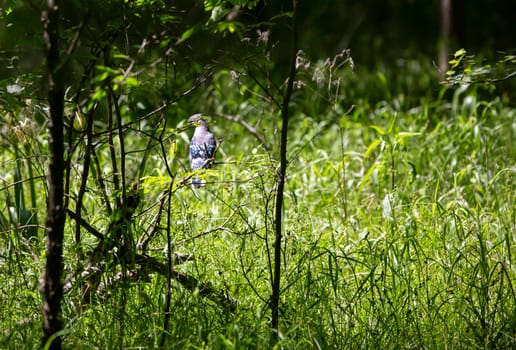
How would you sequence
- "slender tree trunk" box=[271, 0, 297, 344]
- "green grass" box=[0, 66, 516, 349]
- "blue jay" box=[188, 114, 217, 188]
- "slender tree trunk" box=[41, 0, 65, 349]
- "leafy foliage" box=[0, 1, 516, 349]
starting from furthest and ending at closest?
"blue jay" box=[188, 114, 217, 188] < "green grass" box=[0, 66, 516, 349] < "leafy foliage" box=[0, 1, 516, 349] < "slender tree trunk" box=[271, 0, 297, 344] < "slender tree trunk" box=[41, 0, 65, 349]

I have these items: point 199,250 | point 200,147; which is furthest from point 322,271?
point 200,147

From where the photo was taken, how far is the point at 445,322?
258cm

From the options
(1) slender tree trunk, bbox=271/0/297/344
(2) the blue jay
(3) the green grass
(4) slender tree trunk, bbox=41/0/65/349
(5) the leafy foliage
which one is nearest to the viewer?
(4) slender tree trunk, bbox=41/0/65/349

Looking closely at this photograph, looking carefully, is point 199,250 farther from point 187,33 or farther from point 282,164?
point 187,33

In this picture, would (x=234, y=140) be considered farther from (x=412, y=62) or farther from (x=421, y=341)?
(x=412, y=62)

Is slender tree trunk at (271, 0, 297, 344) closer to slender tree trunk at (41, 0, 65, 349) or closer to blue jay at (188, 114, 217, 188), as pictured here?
slender tree trunk at (41, 0, 65, 349)

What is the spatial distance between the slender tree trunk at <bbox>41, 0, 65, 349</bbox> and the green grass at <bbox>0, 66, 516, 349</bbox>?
15 cm

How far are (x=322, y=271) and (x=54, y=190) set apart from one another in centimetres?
142

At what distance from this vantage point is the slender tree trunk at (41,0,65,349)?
192cm

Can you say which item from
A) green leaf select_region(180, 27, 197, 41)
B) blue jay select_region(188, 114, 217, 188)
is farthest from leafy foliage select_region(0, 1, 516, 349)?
blue jay select_region(188, 114, 217, 188)

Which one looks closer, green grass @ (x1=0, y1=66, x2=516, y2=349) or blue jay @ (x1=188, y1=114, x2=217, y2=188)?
green grass @ (x1=0, y1=66, x2=516, y2=349)

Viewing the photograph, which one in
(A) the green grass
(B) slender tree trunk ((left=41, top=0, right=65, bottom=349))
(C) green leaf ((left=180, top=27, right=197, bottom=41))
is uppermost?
(C) green leaf ((left=180, top=27, right=197, bottom=41))

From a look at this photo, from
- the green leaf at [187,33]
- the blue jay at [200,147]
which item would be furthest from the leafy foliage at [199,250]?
the blue jay at [200,147]

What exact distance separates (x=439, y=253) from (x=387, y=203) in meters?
0.62
